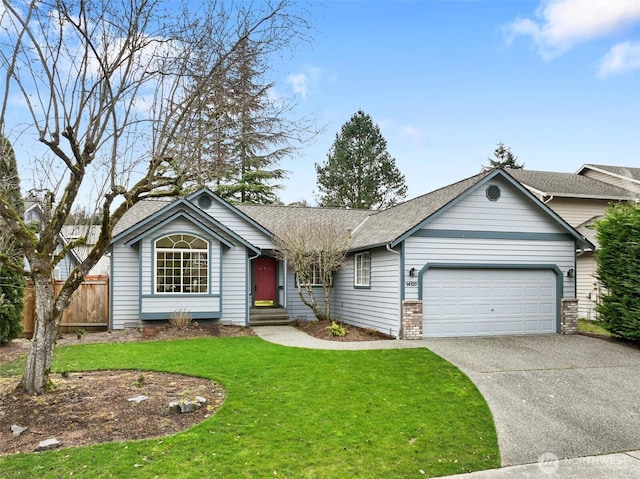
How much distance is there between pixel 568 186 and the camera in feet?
70.0

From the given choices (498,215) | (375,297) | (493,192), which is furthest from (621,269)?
(375,297)

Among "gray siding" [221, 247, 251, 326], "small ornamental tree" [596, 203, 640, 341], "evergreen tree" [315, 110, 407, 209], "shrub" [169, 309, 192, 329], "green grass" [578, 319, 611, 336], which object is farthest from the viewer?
"evergreen tree" [315, 110, 407, 209]

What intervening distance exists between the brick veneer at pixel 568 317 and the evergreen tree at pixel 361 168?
22.6m

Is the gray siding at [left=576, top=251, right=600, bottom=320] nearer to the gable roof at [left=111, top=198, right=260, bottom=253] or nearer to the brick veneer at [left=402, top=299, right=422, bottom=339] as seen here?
the brick veneer at [left=402, top=299, right=422, bottom=339]

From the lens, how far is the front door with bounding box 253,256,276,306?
17.3m

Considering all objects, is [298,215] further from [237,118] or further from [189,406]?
[189,406]

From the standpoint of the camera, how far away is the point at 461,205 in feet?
42.3

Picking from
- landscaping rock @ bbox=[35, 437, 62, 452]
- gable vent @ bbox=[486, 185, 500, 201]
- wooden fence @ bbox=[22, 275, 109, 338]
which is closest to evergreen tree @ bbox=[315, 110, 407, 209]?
gable vent @ bbox=[486, 185, 500, 201]

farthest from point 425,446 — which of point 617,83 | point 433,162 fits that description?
point 433,162

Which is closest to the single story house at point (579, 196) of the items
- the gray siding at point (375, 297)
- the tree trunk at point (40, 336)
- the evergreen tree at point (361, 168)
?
the gray siding at point (375, 297)

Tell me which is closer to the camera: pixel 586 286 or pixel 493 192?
pixel 493 192

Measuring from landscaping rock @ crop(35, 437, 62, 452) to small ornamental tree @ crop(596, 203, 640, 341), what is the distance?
1194 cm

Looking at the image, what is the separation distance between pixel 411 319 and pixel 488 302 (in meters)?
2.53

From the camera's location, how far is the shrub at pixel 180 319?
1358 centimetres
